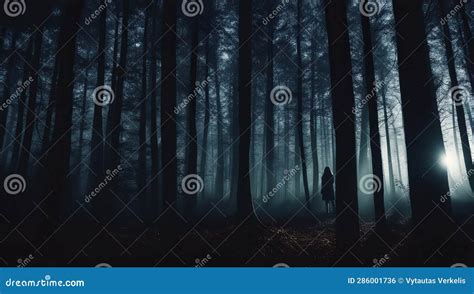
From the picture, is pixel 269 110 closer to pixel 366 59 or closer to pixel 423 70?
pixel 366 59

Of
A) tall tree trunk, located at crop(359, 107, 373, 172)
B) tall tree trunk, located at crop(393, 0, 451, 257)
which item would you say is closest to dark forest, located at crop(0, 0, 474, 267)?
tall tree trunk, located at crop(393, 0, 451, 257)

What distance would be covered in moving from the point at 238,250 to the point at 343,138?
333 cm

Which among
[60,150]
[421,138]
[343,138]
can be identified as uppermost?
[421,138]

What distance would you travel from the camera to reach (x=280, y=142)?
39781 mm

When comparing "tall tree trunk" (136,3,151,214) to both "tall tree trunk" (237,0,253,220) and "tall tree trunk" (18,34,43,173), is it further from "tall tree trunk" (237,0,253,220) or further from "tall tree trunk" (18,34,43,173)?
"tall tree trunk" (237,0,253,220)

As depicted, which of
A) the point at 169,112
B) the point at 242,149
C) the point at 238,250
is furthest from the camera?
the point at 242,149

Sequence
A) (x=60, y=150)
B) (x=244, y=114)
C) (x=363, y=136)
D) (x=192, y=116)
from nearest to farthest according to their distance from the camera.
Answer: (x=60, y=150) < (x=244, y=114) < (x=192, y=116) < (x=363, y=136)

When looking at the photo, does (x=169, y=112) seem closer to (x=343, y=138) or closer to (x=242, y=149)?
(x=242, y=149)

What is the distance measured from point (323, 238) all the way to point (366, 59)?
5.05 meters

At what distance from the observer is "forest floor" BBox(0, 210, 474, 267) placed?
6.27m

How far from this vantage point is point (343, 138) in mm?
6797

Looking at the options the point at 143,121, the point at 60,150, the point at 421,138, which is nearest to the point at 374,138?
the point at 421,138

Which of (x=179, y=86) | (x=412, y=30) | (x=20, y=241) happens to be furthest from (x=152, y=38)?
(x=412, y=30)

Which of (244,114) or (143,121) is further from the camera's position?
(143,121)
